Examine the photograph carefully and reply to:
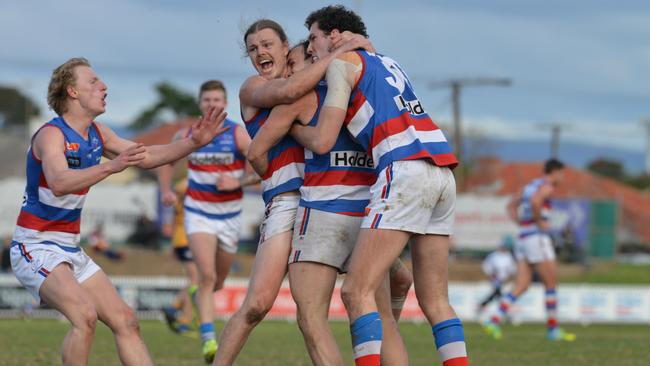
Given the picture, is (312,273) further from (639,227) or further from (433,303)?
(639,227)

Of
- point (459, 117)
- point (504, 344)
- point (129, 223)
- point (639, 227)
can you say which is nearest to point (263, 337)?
point (504, 344)

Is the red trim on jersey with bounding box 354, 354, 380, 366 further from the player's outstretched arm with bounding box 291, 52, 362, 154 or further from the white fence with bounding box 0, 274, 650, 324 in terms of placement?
the white fence with bounding box 0, 274, 650, 324

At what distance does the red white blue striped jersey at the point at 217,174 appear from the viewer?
12.1 m

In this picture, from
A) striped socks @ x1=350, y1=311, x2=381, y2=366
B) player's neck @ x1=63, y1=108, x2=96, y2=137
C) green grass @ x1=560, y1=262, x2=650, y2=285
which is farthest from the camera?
green grass @ x1=560, y1=262, x2=650, y2=285

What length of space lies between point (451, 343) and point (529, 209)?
1071 cm

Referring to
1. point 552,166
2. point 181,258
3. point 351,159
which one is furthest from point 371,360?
point 552,166

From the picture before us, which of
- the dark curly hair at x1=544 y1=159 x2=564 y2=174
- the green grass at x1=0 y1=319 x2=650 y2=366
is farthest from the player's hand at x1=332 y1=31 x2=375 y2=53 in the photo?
the dark curly hair at x1=544 y1=159 x2=564 y2=174

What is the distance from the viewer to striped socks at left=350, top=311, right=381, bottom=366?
21.9 feet

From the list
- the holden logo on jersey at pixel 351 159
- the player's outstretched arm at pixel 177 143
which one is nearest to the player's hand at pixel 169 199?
the player's outstretched arm at pixel 177 143

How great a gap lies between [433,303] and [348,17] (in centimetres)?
195

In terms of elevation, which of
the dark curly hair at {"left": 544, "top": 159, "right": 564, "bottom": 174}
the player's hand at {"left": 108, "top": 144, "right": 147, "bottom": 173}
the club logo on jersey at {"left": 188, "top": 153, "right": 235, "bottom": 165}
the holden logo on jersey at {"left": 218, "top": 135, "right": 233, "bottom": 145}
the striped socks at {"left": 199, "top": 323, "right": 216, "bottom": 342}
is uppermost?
the player's hand at {"left": 108, "top": 144, "right": 147, "bottom": 173}

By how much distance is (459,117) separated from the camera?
53.6 metres

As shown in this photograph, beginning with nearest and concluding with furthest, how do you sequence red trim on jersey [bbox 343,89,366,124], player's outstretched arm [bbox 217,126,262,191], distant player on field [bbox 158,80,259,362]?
red trim on jersey [bbox 343,89,366,124] < distant player on field [bbox 158,80,259,362] < player's outstretched arm [bbox 217,126,262,191]

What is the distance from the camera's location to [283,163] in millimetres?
7391
